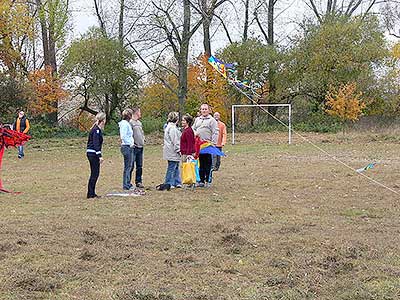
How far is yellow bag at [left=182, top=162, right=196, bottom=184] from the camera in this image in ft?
38.7

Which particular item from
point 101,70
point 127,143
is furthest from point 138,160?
point 101,70

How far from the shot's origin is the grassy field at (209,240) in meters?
5.23

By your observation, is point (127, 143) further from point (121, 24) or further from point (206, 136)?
point (121, 24)

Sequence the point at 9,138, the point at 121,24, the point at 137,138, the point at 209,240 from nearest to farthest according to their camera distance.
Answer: the point at 209,240 → the point at 9,138 → the point at 137,138 → the point at 121,24

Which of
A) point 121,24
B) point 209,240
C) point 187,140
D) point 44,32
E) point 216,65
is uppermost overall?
point 121,24

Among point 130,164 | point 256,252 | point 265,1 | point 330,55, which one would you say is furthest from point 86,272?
point 265,1

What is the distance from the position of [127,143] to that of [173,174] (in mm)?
1232

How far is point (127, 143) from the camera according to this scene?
37.9 feet

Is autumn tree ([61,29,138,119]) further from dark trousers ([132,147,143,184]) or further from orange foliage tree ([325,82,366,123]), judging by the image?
dark trousers ([132,147,143,184])

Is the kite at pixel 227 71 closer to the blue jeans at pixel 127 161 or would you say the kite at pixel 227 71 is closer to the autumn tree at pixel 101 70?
A: the blue jeans at pixel 127 161

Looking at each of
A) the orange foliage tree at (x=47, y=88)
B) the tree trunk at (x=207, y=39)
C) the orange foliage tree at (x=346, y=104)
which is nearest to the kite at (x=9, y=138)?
the orange foliage tree at (x=47, y=88)

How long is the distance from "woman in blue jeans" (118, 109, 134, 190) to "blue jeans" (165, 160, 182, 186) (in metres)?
0.73

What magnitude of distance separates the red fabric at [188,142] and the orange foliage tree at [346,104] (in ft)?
74.5

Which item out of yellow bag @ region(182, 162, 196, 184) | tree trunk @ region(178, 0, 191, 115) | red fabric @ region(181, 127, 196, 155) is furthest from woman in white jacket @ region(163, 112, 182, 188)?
tree trunk @ region(178, 0, 191, 115)
